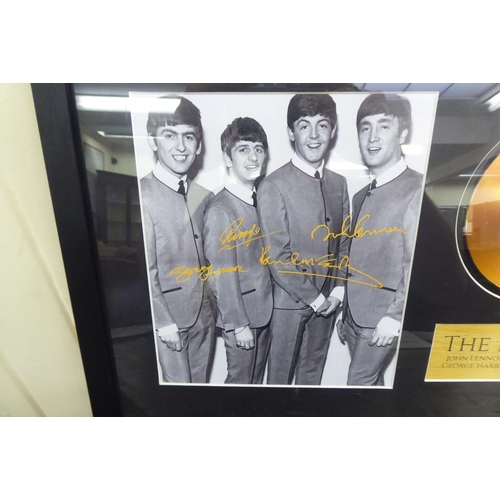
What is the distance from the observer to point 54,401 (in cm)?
73

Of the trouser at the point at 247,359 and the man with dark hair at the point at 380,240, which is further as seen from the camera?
the trouser at the point at 247,359

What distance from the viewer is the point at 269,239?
0.62 meters

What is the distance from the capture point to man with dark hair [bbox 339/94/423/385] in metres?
0.57

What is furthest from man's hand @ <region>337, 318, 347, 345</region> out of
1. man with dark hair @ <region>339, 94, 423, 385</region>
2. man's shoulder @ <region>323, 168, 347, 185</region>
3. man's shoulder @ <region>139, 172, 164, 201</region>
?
man's shoulder @ <region>139, 172, 164, 201</region>

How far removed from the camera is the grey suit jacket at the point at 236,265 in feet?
2.02

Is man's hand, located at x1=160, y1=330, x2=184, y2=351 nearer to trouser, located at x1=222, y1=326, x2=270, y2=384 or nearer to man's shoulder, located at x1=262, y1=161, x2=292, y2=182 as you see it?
trouser, located at x1=222, y1=326, x2=270, y2=384

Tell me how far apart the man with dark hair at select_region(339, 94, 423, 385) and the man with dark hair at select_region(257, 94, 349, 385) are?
4 cm

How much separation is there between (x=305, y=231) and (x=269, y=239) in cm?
8

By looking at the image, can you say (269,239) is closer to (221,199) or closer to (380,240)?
(221,199)

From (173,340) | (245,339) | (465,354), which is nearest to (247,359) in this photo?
(245,339)

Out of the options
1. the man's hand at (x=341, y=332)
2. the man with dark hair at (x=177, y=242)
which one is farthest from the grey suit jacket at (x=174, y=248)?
the man's hand at (x=341, y=332)

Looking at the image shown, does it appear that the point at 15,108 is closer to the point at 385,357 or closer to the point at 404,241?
the point at 404,241
